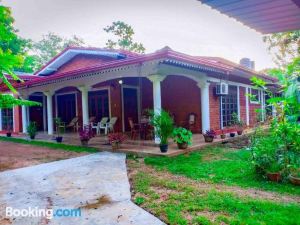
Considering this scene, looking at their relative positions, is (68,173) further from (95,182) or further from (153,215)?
(153,215)

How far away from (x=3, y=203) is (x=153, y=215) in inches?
97.1

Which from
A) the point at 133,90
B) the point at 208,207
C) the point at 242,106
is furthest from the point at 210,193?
the point at 242,106

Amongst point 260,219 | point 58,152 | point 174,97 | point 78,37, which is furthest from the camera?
point 78,37

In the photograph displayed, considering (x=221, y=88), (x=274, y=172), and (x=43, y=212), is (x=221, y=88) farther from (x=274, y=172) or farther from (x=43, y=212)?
(x=43, y=212)

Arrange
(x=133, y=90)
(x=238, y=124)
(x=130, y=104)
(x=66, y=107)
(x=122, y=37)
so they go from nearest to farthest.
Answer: (x=238, y=124)
(x=130, y=104)
(x=133, y=90)
(x=66, y=107)
(x=122, y=37)

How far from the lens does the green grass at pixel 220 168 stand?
4523 millimetres

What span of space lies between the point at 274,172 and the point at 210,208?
6.19 ft

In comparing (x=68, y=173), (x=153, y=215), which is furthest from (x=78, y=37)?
(x=153, y=215)

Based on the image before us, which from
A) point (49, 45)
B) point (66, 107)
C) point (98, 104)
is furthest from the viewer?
point (49, 45)

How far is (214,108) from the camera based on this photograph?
11133 millimetres

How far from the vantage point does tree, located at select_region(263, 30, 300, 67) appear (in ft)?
74.4

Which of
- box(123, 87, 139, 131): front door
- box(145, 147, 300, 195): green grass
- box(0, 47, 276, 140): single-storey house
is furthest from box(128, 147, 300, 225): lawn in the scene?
box(123, 87, 139, 131): front door

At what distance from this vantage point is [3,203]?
4.05m

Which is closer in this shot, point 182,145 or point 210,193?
point 210,193
